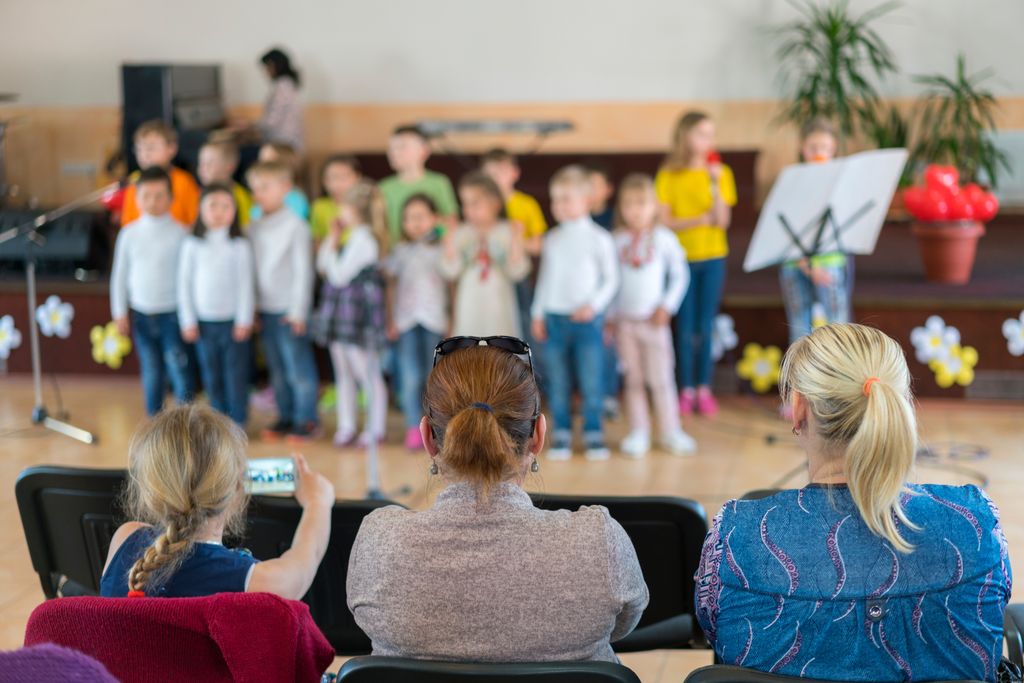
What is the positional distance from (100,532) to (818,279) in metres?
3.29

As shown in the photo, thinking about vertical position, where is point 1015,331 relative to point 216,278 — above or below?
below

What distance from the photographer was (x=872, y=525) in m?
1.57

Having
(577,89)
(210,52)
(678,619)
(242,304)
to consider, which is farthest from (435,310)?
(210,52)

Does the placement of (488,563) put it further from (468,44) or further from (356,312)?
(468,44)

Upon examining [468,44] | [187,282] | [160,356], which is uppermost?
[468,44]

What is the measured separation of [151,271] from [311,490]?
305cm

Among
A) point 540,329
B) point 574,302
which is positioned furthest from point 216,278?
point 574,302

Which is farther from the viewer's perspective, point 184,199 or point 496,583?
point 184,199

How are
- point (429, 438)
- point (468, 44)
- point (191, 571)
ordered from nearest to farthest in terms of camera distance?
1. point (429, 438)
2. point (191, 571)
3. point (468, 44)

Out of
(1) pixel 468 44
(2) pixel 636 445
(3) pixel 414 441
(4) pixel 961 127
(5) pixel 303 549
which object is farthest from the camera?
(1) pixel 468 44

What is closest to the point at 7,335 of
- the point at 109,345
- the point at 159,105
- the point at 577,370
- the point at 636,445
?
the point at 109,345

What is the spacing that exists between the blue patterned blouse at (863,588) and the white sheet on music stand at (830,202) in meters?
2.60

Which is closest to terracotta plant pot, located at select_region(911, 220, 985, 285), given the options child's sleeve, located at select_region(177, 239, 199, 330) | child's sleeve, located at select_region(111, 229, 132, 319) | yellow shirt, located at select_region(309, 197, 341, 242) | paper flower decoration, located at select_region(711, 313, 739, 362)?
paper flower decoration, located at select_region(711, 313, 739, 362)

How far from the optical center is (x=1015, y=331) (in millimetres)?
5234
